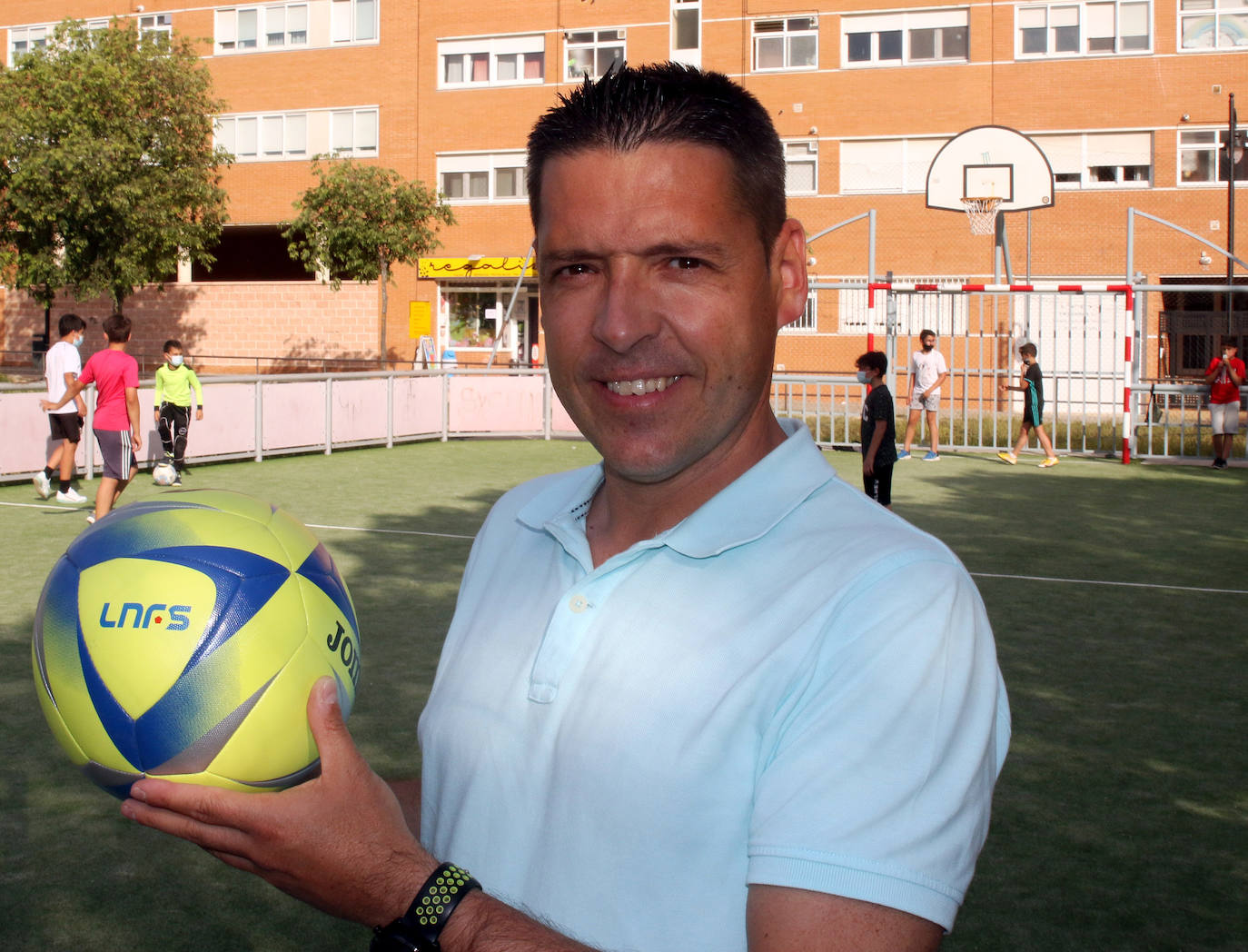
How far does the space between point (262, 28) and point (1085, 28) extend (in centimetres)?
2673

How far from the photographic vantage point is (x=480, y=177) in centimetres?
4094

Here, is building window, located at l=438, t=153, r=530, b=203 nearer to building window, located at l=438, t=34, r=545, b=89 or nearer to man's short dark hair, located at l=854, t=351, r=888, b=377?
building window, located at l=438, t=34, r=545, b=89

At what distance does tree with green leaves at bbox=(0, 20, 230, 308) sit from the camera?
121 feet

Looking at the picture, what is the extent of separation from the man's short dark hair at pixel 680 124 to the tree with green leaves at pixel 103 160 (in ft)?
Result: 126

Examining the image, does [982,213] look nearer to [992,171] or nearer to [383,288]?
[992,171]

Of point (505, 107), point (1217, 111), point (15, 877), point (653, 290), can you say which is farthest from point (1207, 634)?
point (505, 107)

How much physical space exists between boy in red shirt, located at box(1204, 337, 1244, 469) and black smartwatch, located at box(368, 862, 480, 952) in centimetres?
1984

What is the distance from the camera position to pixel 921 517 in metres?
14.0

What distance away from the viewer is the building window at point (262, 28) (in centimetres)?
4250

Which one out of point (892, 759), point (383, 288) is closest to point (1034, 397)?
point (892, 759)

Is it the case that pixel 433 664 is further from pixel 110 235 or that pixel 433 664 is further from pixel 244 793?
pixel 110 235

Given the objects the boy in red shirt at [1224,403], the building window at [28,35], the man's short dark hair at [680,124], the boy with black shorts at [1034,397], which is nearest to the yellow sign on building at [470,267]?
the building window at [28,35]

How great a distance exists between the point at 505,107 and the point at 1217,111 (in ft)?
69.5

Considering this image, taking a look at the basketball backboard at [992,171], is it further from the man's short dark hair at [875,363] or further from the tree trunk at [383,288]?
the tree trunk at [383,288]
